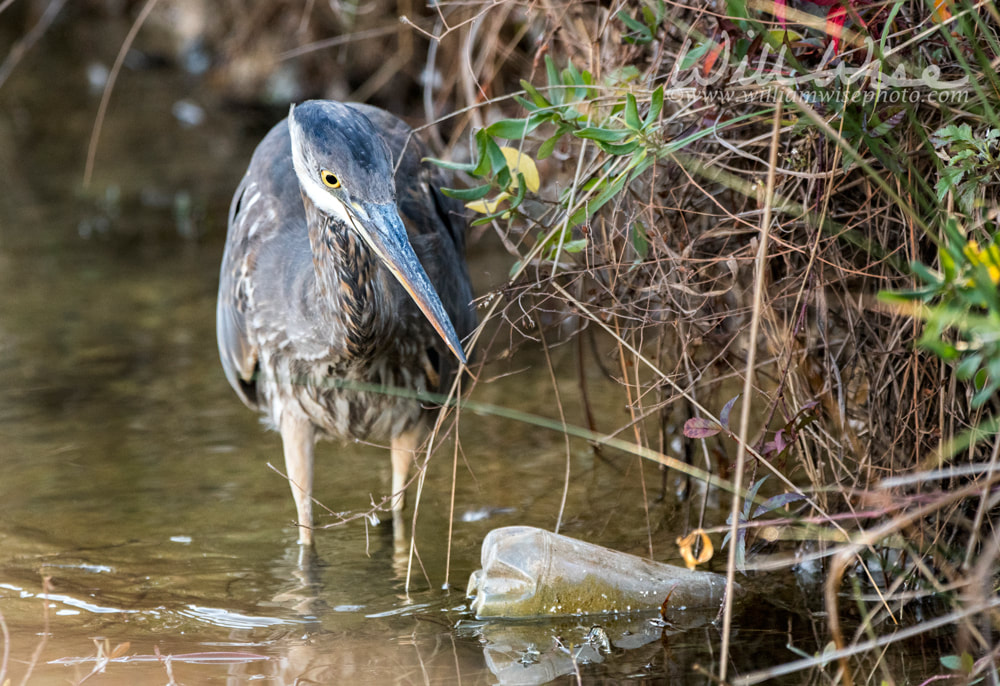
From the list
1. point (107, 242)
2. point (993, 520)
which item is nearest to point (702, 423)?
point (993, 520)

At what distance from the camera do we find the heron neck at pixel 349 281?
311cm

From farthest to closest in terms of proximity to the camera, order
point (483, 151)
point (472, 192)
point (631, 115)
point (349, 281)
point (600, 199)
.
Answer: point (349, 281)
point (472, 192)
point (483, 151)
point (600, 199)
point (631, 115)

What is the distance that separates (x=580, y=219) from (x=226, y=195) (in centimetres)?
489

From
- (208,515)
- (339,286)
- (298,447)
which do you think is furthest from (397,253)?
(208,515)

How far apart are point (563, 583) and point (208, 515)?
52.3 inches

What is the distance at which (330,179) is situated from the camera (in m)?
2.98

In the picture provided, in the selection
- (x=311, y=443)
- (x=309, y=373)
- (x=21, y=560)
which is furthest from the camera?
(x=311, y=443)

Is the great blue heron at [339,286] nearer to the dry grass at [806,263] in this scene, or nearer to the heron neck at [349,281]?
the heron neck at [349,281]

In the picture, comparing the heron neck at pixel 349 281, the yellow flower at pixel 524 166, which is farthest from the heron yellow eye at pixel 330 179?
the yellow flower at pixel 524 166

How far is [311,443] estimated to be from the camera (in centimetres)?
377

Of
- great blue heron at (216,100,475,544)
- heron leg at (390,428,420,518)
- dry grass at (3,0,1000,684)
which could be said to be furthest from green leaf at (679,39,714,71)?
A: heron leg at (390,428,420,518)

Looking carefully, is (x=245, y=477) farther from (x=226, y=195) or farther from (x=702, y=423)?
(x=226, y=195)

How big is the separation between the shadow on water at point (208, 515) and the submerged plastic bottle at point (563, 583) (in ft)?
0.19

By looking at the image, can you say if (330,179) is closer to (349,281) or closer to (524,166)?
(349,281)
